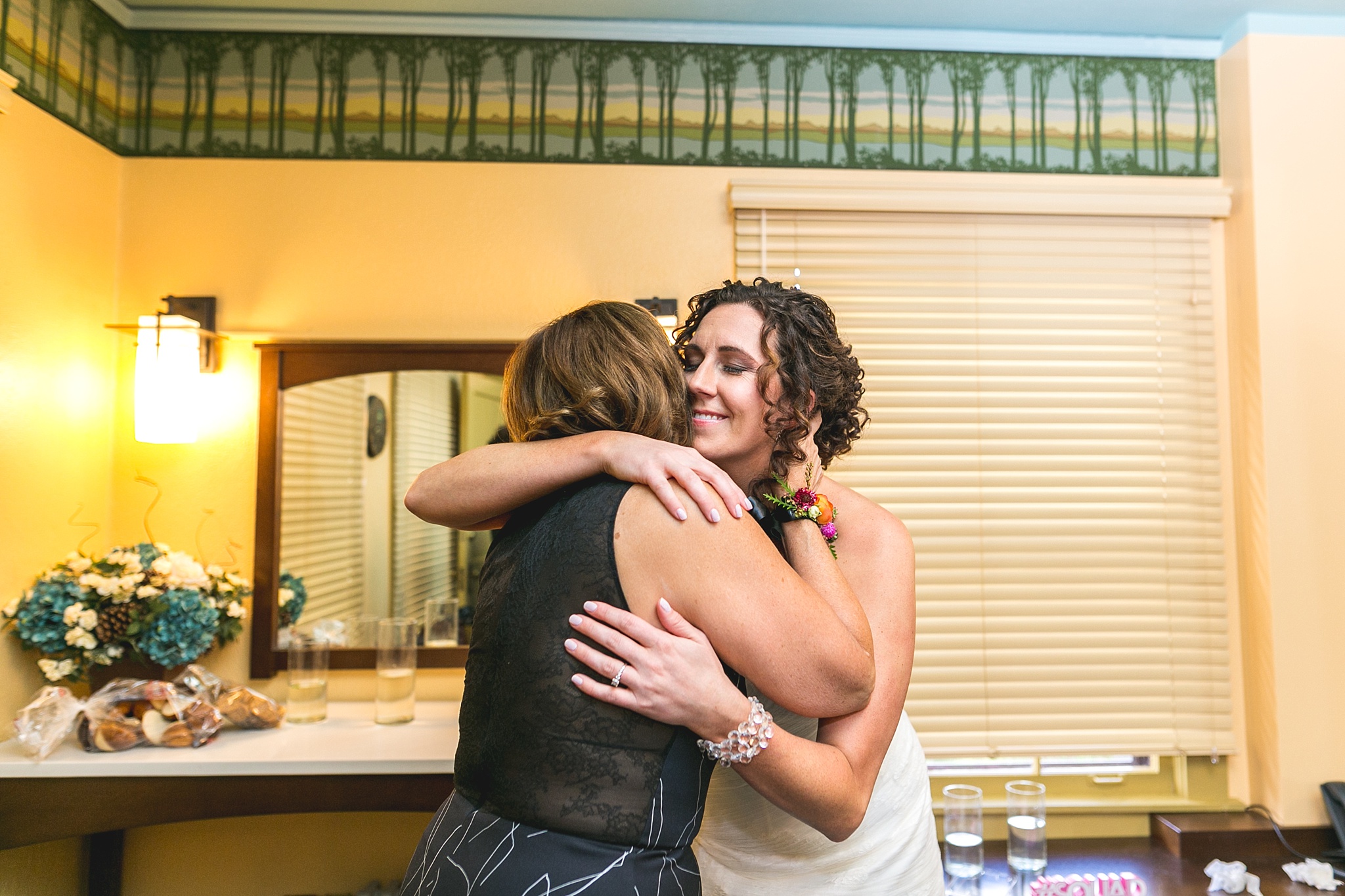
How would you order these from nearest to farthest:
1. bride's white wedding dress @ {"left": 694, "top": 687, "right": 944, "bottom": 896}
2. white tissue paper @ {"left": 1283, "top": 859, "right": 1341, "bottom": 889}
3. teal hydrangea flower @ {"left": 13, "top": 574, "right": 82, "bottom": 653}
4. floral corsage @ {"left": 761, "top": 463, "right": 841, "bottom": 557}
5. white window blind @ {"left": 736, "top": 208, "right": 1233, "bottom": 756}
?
floral corsage @ {"left": 761, "top": 463, "right": 841, "bottom": 557} < bride's white wedding dress @ {"left": 694, "top": 687, "right": 944, "bottom": 896} < teal hydrangea flower @ {"left": 13, "top": 574, "right": 82, "bottom": 653} < white tissue paper @ {"left": 1283, "top": 859, "right": 1341, "bottom": 889} < white window blind @ {"left": 736, "top": 208, "right": 1233, "bottom": 756}

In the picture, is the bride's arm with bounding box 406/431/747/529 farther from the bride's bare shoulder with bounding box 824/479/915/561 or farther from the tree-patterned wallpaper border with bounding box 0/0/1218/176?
the tree-patterned wallpaper border with bounding box 0/0/1218/176

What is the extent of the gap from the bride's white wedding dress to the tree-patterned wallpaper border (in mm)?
1928

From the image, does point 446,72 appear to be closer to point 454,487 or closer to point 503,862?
point 454,487

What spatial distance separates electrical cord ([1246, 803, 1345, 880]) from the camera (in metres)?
2.41

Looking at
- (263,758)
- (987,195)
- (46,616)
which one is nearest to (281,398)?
(46,616)

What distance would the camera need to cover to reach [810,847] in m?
1.39

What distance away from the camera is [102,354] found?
8.34ft

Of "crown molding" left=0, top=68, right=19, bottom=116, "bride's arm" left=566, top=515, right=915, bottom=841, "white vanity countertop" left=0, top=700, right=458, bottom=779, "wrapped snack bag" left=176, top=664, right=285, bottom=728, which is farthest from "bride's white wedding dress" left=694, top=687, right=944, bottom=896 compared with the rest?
"crown molding" left=0, top=68, right=19, bottom=116

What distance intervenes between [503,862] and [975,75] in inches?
108

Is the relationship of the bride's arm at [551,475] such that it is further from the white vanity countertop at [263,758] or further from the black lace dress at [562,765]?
the white vanity countertop at [263,758]

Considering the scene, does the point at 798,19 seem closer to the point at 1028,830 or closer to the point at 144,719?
the point at 1028,830

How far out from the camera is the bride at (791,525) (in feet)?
3.68

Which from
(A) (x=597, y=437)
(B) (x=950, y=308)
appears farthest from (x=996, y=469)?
(A) (x=597, y=437)

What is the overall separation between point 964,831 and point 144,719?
206cm
